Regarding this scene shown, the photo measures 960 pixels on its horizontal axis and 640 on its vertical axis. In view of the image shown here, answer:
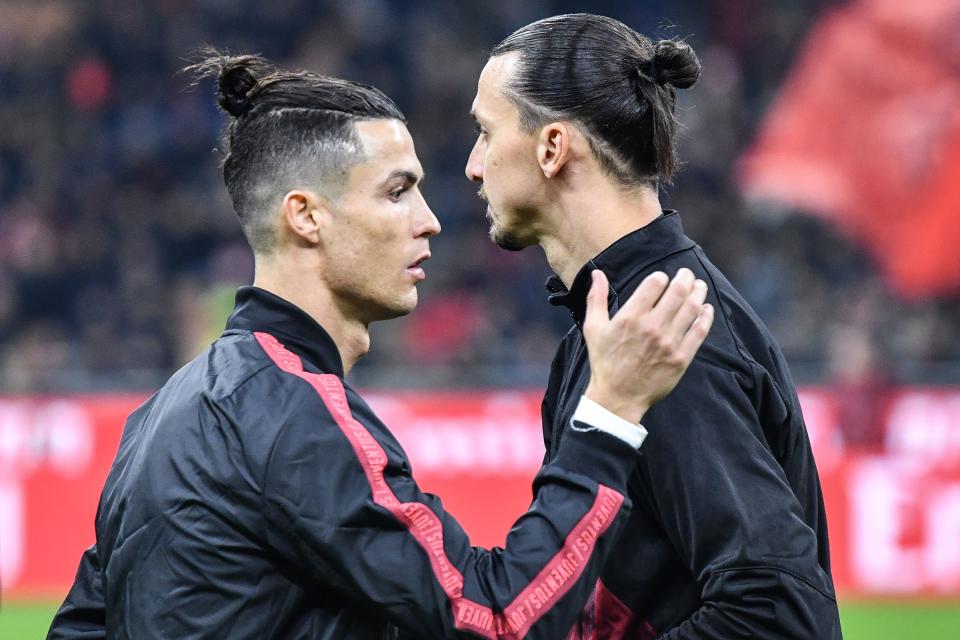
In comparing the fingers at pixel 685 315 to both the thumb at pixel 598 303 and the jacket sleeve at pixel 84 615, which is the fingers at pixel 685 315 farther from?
the jacket sleeve at pixel 84 615

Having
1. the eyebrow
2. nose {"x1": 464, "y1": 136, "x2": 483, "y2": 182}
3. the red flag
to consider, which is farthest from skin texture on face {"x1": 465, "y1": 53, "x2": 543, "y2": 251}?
the red flag

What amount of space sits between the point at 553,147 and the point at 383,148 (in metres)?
0.38

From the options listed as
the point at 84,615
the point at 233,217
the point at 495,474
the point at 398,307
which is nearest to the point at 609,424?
the point at 398,307

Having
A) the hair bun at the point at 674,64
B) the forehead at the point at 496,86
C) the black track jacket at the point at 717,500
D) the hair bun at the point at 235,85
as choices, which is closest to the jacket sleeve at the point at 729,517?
the black track jacket at the point at 717,500

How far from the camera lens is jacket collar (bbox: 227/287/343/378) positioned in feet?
10.0

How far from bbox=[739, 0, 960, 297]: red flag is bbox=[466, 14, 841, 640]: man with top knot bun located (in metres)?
8.62

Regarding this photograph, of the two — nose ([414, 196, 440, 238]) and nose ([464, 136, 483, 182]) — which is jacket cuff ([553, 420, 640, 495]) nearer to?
nose ([414, 196, 440, 238])

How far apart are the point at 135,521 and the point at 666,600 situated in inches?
43.3

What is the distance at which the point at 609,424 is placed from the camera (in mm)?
2764

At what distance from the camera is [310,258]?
3.17 meters

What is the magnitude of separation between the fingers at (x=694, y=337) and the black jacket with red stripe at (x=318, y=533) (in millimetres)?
217

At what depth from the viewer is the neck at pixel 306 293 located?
315cm

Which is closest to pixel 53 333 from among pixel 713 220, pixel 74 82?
pixel 74 82

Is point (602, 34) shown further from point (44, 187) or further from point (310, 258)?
point (44, 187)
